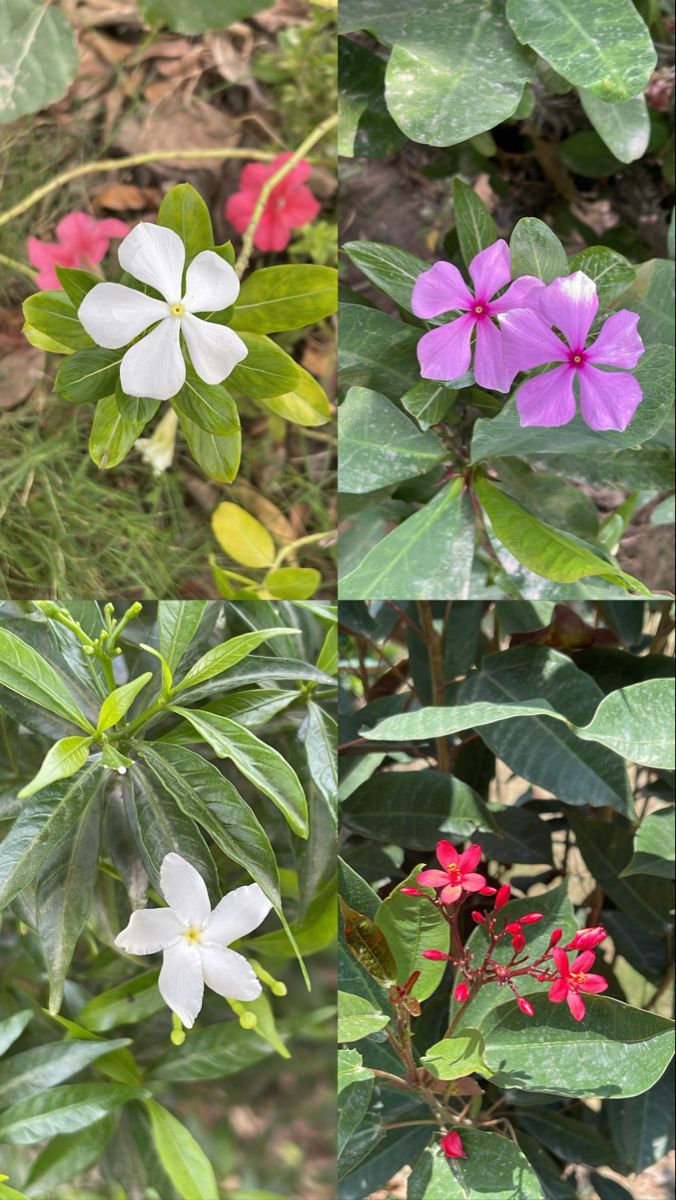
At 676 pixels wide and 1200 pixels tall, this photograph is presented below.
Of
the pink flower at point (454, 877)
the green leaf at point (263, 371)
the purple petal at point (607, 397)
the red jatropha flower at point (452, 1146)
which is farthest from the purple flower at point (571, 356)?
the red jatropha flower at point (452, 1146)

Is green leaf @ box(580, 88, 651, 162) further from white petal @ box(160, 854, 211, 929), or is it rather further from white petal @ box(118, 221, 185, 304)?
white petal @ box(160, 854, 211, 929)

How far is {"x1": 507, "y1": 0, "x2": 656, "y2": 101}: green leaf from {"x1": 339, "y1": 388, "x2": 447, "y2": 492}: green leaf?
0.18 m

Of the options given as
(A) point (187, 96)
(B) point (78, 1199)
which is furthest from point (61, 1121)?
(A) point (187, 96)

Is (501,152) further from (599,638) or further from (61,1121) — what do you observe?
(61,1121)

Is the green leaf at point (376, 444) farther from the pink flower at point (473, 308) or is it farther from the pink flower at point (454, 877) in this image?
the pink flower at point (454, 877)

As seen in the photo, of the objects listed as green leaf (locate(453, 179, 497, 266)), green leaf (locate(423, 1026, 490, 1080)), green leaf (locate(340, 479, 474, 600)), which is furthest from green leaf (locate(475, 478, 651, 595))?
green leaf (locate(423, 1026, 490, 1080))

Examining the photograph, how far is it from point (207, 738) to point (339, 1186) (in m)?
0.28

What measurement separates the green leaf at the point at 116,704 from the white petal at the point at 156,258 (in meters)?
0.17

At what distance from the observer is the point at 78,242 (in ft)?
1.91

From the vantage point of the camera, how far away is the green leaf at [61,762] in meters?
0.40

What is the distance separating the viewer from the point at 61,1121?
0.48m

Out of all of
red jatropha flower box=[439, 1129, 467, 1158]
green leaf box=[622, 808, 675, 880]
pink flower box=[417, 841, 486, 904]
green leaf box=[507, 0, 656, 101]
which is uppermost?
green leaf box=[507, 0, 656, 101]

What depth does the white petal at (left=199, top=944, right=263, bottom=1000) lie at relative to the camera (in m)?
0.44

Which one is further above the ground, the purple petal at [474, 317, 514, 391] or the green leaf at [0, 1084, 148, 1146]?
the purple petal at [474, 317, 514, 391]
